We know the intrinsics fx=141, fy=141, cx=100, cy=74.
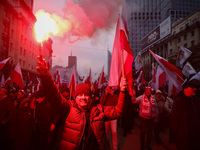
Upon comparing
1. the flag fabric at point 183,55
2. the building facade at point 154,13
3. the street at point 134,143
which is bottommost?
the street at point 134,143

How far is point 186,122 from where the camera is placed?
11.0ft

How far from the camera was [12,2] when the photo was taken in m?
25.9

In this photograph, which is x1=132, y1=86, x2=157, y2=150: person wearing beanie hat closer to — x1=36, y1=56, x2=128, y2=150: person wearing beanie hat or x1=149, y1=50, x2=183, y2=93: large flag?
x1=149, y1=50, x2=183, y2=93: large flag

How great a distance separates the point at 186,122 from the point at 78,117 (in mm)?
2757

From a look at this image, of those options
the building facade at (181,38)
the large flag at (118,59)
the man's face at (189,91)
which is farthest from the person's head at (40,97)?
the building facade at (181,38)

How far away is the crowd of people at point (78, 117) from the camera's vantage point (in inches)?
79.5

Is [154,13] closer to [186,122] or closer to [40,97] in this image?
[186,122]

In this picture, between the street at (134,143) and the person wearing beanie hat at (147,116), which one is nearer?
the person wearing beanie hat at (147,116)

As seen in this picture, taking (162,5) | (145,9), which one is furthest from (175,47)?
(145,9)

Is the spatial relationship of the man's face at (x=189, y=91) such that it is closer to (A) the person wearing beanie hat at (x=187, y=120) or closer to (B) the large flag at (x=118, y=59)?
(A) the person wearing beanie hat at (x=187, y=120)

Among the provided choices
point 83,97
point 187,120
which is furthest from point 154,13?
point 83,97

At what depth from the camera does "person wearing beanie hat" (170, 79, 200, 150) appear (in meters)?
3.30

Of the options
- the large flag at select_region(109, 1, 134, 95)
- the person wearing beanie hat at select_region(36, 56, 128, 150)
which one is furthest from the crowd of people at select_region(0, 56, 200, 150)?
the large flag at select_region(109, 1, 134, 95)

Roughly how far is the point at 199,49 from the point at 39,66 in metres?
22.9
